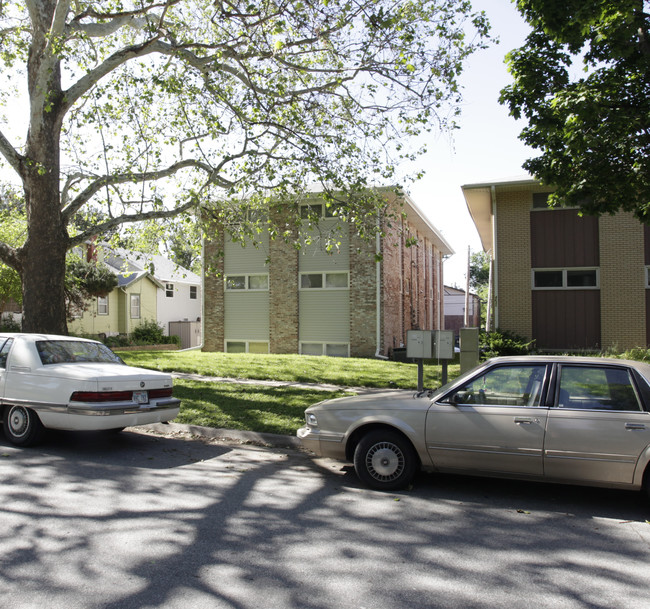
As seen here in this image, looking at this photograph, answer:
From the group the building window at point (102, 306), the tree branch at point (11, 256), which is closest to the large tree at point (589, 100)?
the tree branch at point (11, 256)

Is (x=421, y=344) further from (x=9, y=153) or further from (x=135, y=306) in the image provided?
(x=135, y=306)

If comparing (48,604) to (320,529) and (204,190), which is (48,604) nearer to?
(320,529)

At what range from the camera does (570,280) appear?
1803 centimetres

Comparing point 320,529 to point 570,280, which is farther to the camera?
point 570,280

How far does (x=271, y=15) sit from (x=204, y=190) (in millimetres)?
→ 3989

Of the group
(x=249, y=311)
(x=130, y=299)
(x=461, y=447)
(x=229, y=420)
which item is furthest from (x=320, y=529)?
(x=130, y=299)

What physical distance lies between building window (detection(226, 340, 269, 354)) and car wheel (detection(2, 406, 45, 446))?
15203 millimetres

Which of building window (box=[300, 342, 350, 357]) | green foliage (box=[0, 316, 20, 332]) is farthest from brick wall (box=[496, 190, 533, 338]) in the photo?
green foliage (box=[0, 316, 20, 332])

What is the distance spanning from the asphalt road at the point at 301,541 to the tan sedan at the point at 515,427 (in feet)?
1.09

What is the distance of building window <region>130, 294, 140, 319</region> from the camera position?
108 feet

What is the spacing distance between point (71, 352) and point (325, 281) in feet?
46.2

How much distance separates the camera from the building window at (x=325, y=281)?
70.0 feet

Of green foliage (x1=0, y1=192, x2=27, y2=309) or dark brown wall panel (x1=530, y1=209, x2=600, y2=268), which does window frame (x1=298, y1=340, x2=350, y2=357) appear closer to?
dark brown wall panel (x1=530, y1=209, x2=600, y2=268)

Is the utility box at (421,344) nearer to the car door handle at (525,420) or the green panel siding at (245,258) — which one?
the car door handle at (525,420)
